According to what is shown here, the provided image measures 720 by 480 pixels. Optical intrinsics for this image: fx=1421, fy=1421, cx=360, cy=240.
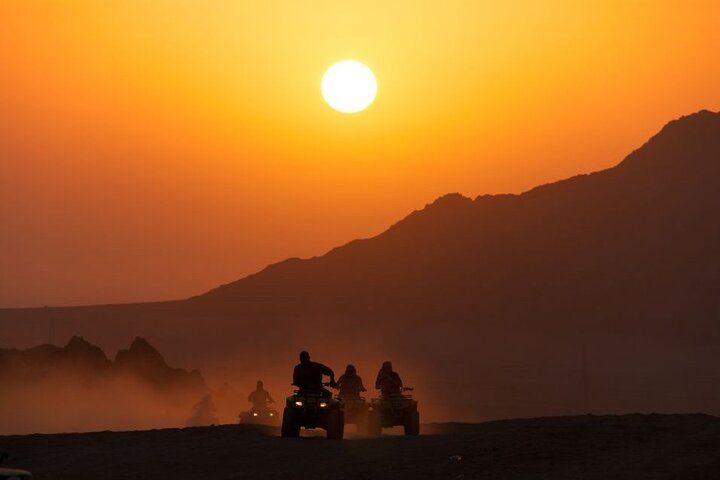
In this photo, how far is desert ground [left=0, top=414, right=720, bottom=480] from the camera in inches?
1034

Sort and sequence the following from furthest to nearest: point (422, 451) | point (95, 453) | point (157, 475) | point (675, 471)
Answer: point (95, 453) → point (422, 451) → point (157, 475) → point (675, 471)

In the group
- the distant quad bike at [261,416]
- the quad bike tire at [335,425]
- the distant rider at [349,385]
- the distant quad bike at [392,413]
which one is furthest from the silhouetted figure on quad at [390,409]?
the distant quad bike at [261,416]

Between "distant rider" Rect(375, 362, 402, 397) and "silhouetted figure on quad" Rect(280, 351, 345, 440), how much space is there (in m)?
3.74

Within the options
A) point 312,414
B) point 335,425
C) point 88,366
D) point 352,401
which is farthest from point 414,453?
point 88,366

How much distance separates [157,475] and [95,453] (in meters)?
4.76

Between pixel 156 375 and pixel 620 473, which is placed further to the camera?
pixel 156 375

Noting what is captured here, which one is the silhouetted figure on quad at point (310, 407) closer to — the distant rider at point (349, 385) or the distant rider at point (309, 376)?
the distant rider at point (309, 376)

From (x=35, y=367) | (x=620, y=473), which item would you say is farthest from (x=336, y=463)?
(x=35, y=367)

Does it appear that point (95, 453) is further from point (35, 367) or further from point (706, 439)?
point (35, 367)

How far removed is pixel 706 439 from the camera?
1147 inches

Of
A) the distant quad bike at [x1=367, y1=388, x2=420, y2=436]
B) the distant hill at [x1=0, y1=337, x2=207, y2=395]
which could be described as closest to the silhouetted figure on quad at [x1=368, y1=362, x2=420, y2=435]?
the distant quad bike at [x1=367, y1=388, x2=420, y2=436]

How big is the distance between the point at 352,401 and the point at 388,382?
2.57 m

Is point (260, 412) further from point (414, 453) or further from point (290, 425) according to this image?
point (414, 453)

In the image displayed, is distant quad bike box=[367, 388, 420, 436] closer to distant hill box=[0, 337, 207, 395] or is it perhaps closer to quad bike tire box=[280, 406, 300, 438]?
quad bike tire box=[280, 406, 300, 438]
